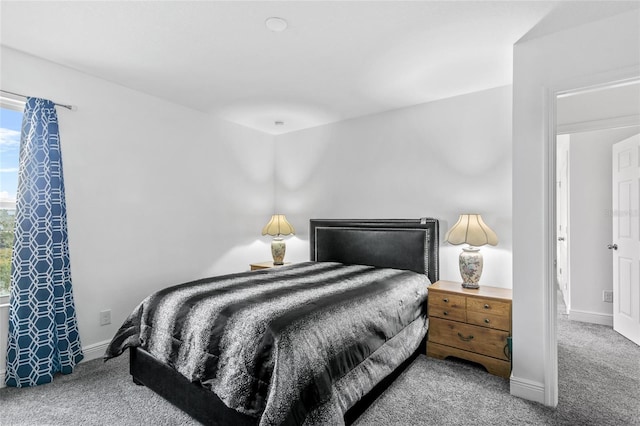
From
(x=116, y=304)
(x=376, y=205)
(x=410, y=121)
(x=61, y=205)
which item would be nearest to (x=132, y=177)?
(x=61, y=205)

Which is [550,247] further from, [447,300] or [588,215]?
[588,215]

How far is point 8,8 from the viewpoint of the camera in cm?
195

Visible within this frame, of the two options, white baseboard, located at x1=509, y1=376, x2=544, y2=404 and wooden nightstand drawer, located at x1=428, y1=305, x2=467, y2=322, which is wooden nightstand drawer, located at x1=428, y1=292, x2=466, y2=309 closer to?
wooden nightstand drawer, located at x1=428, y1=305, x2=467, y2=322

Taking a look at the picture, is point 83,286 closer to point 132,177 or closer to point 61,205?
point 61,205

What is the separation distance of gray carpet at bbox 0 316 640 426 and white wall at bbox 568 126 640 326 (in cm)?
100

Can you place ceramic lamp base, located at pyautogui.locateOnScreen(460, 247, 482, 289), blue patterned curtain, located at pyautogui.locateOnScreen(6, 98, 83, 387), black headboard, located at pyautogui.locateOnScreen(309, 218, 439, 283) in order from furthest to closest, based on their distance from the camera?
black headboard, located at pyautogui.locateOnScreen(309, 218, 439, 283) → ceramic lamp base, located at pyautogui.locateOnScreen(460, 247, 482, 289) → blue patterned curtain, located at pyautogui.locateOnScreen(6, 98, 83, 387)

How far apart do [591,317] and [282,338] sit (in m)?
3.82

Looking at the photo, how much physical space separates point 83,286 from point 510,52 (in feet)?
12.8

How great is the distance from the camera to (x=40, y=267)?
243cm

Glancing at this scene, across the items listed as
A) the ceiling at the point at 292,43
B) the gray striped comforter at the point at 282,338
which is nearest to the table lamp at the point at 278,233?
the gray striped comforter at the point at 282,338

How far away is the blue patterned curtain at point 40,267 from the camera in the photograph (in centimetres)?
235

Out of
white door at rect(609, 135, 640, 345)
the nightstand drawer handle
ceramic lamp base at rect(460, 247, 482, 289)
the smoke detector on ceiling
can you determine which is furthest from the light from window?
white door at rect(609, 135, 640, 345)

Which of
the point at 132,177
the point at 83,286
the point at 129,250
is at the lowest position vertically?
the point at 83,286

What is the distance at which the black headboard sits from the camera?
130 inches
